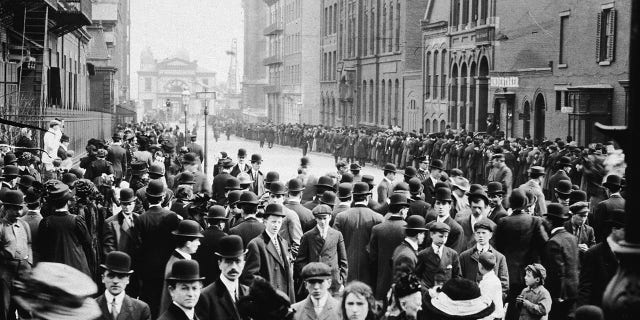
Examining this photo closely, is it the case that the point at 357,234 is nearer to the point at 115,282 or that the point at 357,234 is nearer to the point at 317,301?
the point at 317,301

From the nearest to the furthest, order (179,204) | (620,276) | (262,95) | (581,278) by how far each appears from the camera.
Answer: (620,276), (581,278), (179,204), (262,95)

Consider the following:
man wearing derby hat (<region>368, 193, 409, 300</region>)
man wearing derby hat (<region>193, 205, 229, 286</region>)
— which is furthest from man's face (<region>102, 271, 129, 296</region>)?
man wearing derby hat (<region>368, 193, 409, 300</region>)

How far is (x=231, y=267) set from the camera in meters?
7.65

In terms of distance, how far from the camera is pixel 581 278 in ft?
30.8

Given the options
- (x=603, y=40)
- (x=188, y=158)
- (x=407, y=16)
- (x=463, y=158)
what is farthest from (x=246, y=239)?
(x=407, y=16)

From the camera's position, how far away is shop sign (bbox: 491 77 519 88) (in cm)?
3964

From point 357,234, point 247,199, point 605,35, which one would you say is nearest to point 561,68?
point 605,35

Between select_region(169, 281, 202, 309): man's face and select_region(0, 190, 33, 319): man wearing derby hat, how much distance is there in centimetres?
310

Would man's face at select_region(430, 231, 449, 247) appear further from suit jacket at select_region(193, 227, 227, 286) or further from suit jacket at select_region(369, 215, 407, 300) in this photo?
suit jacket at select_region(193, 227, 227, 286)

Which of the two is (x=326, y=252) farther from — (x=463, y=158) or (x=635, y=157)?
(x=463, y=158)

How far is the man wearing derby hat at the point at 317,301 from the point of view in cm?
740

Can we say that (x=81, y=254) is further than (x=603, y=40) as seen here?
No

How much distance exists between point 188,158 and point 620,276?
13.5 meters

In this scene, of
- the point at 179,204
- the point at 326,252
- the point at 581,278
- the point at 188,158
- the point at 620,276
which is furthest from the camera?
the point at 188,158
